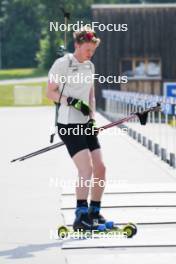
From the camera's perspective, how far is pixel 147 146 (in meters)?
21.8

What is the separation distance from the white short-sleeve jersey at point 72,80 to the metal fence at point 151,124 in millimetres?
7477

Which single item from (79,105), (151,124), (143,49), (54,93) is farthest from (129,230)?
(143,49)

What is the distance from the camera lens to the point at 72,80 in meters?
9.42

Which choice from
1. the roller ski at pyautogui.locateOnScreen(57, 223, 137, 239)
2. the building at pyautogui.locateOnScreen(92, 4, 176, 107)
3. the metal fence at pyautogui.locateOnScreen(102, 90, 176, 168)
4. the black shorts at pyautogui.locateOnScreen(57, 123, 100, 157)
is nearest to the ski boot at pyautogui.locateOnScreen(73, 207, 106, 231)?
the roller ski at pyautogui.locateOnScreen(57, 223, 137, 239)

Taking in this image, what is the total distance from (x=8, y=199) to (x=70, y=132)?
3.31m

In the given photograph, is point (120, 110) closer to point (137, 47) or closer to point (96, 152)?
point (137, 47)

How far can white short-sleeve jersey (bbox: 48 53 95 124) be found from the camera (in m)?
9.38

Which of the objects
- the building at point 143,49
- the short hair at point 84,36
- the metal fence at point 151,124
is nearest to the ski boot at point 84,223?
the short hair at point 84,36

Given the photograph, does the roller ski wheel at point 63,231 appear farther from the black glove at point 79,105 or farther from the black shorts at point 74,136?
the black glove at point 79,105

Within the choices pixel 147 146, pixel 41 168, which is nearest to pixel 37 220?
pixel 41 168

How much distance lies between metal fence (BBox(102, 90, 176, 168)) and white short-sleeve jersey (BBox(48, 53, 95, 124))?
7.48m

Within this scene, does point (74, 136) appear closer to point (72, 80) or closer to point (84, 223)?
point (72, 80)

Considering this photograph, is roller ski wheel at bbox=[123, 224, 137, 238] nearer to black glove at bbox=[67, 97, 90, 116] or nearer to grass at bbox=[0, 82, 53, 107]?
black glove at bbox=[67, 97, 90, 116]

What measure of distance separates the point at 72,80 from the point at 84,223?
1.30 m
